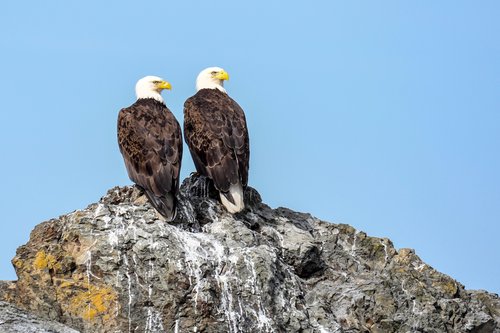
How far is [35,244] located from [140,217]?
51.3 inches

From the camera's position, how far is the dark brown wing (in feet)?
53.4

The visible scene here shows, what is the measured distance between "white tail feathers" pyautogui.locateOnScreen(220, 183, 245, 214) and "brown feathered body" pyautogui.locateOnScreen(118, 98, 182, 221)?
0.81 metres

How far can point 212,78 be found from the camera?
18375mm

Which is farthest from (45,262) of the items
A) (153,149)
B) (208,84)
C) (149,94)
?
(208,84)

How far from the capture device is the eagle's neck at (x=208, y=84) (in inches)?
719

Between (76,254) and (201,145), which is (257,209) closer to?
(201,145)

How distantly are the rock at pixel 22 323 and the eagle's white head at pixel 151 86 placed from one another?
200 inches

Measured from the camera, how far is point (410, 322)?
14.8 meters

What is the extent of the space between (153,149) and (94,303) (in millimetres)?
3063

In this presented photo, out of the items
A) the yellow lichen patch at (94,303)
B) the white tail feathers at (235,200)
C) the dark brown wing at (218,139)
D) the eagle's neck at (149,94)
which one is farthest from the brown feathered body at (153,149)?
the yellow lichen patch at (94,303)

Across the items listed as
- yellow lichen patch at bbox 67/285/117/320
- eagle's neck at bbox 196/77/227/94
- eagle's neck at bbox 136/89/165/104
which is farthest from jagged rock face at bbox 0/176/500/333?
eagle's neck at bbox 196/77/227/94

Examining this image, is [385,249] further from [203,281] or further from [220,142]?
[203,281]

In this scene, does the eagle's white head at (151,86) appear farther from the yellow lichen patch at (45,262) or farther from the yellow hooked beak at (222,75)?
the yellow lichen patch at (45,262)

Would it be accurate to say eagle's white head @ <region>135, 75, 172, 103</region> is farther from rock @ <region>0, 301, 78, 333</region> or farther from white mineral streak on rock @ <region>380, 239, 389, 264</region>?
rock @ <region>0, 301, 78, 333</region>
